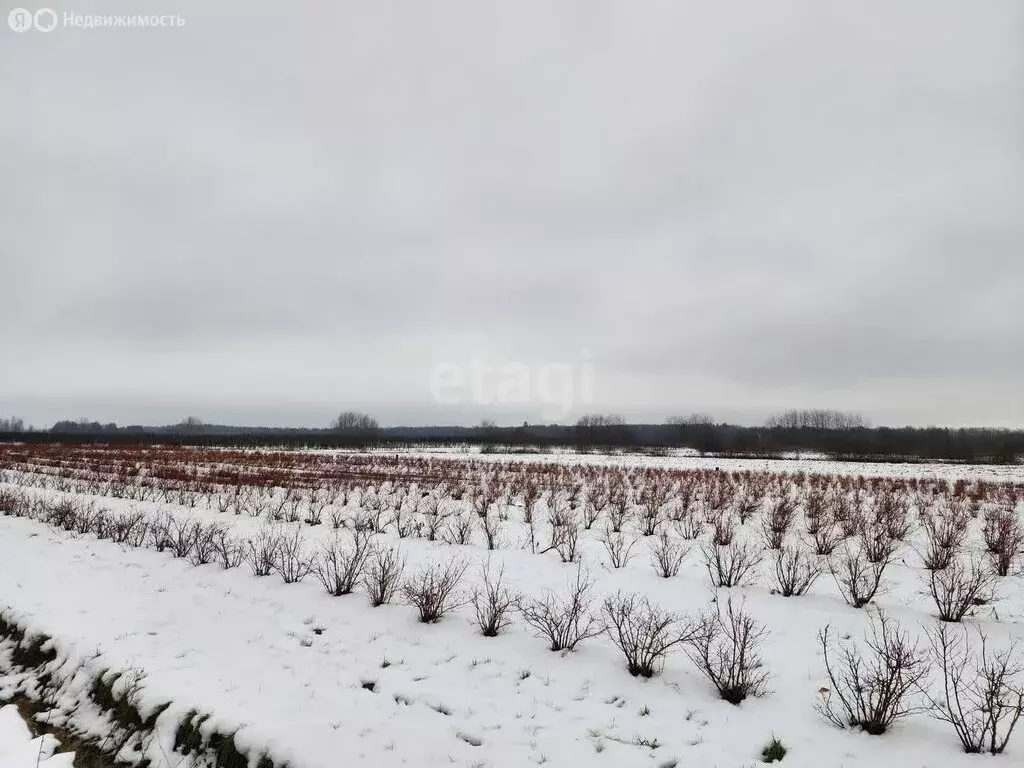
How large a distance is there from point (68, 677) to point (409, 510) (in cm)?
1083

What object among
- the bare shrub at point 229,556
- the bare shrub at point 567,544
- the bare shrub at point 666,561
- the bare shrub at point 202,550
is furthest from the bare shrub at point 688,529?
the bare shrub at point 202,550

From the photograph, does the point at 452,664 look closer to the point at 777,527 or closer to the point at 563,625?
the point at 563,625

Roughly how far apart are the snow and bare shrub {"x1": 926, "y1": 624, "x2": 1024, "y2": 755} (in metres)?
7.71


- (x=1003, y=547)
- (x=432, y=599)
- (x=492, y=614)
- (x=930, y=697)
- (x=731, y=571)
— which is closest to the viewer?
(x=930, y=697)

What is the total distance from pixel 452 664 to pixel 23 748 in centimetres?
429

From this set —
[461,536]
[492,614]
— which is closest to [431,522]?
[461,536]

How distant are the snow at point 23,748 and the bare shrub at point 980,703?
7.71 metres

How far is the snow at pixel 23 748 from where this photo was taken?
15.5ft

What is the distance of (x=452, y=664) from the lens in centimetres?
607

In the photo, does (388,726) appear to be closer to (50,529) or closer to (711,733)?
(711,733)

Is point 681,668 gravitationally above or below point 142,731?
above

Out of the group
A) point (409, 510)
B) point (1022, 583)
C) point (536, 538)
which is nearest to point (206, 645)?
point (536, 538)

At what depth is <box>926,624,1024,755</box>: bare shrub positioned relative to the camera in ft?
13.4

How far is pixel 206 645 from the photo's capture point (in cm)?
664
